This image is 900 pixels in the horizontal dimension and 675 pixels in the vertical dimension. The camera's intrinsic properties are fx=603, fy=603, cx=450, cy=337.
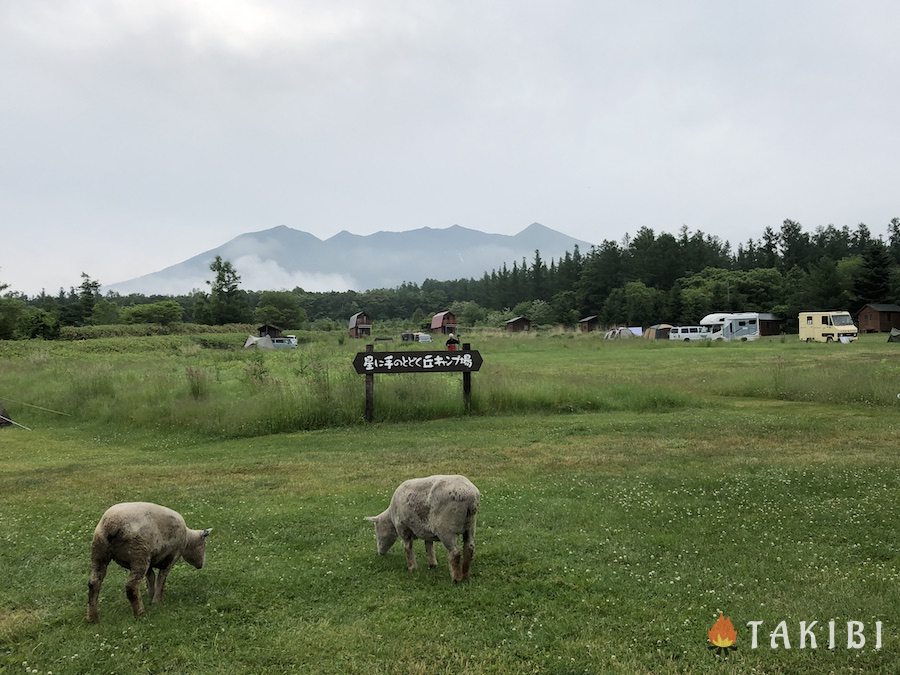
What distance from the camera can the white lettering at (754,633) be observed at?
410cm

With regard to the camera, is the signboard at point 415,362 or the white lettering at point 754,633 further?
the signboard at point 415,362

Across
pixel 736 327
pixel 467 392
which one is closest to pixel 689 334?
pixel 736 327

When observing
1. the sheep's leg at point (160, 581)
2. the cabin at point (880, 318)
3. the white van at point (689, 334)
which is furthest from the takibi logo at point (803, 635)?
the cabin at point (880, 318)

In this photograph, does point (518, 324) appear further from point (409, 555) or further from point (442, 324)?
point (409, 555)

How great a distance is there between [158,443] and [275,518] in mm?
7521

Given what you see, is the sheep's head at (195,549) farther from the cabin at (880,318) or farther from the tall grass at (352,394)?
the cabin at (880,318)

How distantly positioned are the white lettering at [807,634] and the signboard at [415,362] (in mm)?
11266

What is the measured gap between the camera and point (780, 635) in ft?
13.8

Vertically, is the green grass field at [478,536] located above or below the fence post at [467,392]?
below

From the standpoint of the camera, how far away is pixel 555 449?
36.7 ft

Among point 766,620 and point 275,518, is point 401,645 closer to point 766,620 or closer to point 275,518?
point 766,620

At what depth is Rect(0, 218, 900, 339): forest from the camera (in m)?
62.5

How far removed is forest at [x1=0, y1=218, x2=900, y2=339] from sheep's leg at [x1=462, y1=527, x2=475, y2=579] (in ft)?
179

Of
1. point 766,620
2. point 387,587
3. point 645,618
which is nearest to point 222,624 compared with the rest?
point 387,587
